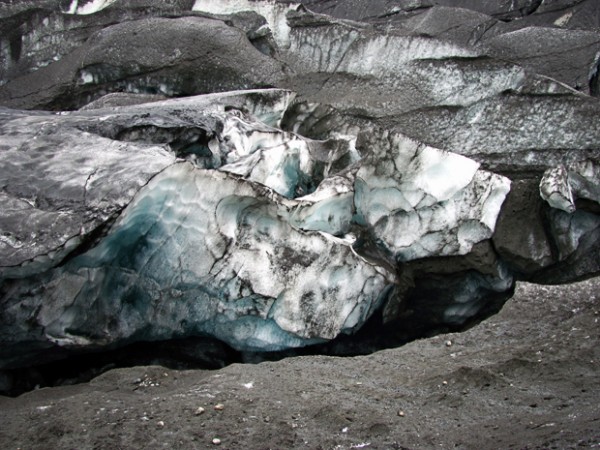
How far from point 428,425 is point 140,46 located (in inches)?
211

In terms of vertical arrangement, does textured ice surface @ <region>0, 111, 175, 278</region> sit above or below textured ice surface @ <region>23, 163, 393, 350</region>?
above

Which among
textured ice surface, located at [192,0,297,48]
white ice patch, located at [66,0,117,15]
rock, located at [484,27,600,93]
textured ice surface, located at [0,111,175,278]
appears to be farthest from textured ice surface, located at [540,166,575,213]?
white ice patch, located at [66,0,117,15]

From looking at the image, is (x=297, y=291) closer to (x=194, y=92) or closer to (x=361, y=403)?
(x=361, y=403)

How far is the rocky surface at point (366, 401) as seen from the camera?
3.34 m

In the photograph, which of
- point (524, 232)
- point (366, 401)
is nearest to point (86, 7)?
point (524, 232)

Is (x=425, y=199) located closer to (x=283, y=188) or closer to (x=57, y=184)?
(x=283, y=188)

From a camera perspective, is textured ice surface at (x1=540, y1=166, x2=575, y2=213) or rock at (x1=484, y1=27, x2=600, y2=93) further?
rock at (x1=484, y1=27, x2=600, y2=93)

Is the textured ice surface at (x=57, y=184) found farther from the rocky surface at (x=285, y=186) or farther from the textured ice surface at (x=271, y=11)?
the textured ice surface at (x=271, y=11)

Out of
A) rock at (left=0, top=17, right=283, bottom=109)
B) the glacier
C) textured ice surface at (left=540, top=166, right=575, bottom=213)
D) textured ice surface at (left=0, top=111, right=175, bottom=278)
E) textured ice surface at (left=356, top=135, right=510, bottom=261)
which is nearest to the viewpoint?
textured ice surface at (left=0, top=111, right=175, bottom=278)

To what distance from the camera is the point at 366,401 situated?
3.80m

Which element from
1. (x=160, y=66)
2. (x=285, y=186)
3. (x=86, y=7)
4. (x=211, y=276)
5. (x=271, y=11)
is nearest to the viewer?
(x=211, y=276)

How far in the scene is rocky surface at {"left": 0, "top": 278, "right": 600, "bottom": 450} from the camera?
334cm

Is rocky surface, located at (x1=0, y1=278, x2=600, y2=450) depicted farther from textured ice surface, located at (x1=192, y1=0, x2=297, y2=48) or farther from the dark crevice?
textured ice surface, located at (x1=192, y1=0, x2=297, y2=48)

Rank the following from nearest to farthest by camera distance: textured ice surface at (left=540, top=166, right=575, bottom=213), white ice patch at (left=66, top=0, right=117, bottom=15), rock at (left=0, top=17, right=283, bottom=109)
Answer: textured ice surface at (left=540, top=166, right=575, bottom=213), rock at (left=0, top=17, right=283, bottom=109), white ice patch at (left=66, top=0, right=117, bottom=15)
